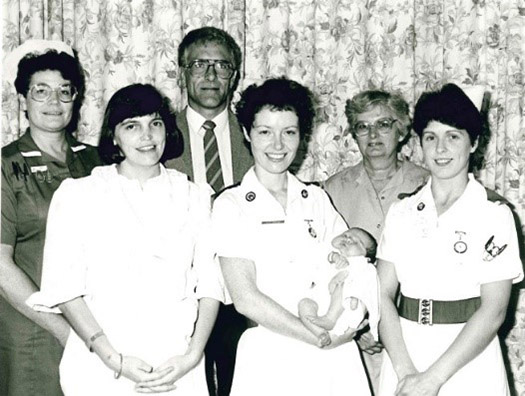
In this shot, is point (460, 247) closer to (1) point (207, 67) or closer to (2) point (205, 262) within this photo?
(2) point (205, 262)

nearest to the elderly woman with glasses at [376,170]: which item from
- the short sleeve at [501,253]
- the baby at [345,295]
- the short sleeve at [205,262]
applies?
the baby at [345,295]

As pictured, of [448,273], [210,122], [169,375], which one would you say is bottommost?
[169,375]

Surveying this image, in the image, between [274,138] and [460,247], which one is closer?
[460,247]

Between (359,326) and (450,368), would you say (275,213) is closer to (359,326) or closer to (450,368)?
(359,326)

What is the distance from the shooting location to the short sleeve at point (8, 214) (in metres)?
2.76

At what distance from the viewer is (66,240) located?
2400mm

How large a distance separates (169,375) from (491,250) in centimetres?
107

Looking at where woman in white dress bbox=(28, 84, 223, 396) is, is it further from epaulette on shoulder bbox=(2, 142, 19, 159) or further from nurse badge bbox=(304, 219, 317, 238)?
epaulette on shoulder bbox=(2, 142, 19, 159)

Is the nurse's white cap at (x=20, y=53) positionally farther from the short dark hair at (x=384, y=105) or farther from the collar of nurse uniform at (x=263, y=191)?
the short dark hair at (x=384, y=105)

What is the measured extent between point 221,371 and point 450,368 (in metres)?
A: 1.01

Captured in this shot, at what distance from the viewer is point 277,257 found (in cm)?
254

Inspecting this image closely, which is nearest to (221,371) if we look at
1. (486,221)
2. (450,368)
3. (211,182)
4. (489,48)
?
(211,182)

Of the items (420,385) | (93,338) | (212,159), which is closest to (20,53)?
(212,159)

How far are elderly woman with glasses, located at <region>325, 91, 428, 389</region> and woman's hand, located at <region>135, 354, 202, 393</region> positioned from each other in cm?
96
